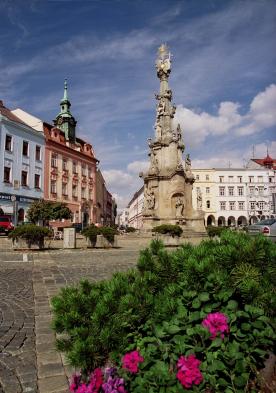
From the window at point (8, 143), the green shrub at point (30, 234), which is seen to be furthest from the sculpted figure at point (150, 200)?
the window at point (8, 143)

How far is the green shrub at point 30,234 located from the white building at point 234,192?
59.5 metres

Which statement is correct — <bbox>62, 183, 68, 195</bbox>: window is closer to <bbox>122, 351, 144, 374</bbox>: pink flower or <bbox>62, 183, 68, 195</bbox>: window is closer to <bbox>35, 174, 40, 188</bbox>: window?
<bbox>35, 174, 40, 188</bbox>: window

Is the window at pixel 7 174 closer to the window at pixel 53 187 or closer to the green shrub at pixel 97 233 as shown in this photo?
the window at pixel 53 187

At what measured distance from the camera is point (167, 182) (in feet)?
80.9

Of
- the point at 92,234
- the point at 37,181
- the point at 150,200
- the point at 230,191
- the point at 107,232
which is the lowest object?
the point at 92,234

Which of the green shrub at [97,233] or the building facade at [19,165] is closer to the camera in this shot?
the green shrub at [97,233]

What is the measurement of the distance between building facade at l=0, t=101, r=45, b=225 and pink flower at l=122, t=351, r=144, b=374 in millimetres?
33650

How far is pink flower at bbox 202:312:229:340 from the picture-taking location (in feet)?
6.35

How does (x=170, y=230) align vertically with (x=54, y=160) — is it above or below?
below

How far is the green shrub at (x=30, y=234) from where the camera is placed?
1541 cm

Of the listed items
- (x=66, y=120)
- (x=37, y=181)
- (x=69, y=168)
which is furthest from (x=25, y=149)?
(x=66, y=120)

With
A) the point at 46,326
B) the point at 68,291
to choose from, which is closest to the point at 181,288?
the point at 68,291

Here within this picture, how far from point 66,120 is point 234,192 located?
4127 cm

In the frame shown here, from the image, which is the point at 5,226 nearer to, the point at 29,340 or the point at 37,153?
the point at 37,153
